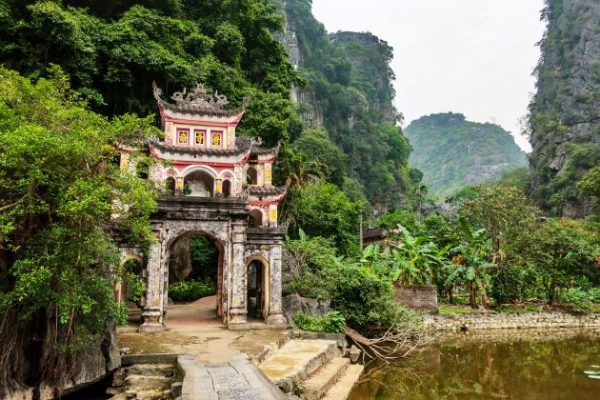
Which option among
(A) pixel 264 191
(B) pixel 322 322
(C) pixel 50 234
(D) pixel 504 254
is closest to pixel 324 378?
(B) pixel 322 322

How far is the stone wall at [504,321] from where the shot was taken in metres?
22.1

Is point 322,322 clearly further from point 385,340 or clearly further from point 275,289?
point 385,340

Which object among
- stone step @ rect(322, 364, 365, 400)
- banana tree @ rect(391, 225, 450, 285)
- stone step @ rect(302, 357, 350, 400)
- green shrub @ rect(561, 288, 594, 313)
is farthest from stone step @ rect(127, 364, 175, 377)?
green shrub @ rect(561, 288, 594, 313)

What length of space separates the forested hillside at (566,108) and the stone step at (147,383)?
142 ft

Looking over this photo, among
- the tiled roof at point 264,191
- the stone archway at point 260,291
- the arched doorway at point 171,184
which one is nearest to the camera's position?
the stone archway at point 260,291

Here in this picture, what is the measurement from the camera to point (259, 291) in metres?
16.7

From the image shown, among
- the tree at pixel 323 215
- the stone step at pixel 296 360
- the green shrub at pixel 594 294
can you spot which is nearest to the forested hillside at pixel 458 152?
the green shrub at pixel 594 294

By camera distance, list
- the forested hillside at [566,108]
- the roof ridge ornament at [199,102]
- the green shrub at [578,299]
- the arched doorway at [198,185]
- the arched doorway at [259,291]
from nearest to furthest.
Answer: the arched doorway at [259,291]
the roof ridge ornament at [199,102]
the arched doorway at [198,185]
the green shrub at [578,299]
the forested hillside at [566,108]

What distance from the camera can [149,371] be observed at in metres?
9.70

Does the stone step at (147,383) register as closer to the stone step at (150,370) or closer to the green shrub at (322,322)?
the stone step at (150,370)

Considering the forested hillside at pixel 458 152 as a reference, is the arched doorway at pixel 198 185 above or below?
below

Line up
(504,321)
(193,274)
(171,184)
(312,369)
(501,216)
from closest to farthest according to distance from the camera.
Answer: (312,369)
(171,184)
(504,321)
(501,216)
(193,274)

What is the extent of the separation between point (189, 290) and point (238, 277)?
9931mm

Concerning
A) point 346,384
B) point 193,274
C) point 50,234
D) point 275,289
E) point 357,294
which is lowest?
point 346,384
